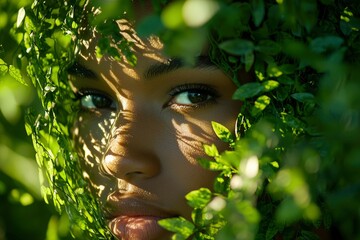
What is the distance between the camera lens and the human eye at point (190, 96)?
1.64 m

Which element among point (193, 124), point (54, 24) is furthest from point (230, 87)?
point (54, 24)

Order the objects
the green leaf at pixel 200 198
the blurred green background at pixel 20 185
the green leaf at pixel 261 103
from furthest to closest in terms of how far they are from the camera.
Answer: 1. the blurred green background at pixel 20 185
2. the green leaf at pixel 261 103
3. the green leaf at pixel 200 198

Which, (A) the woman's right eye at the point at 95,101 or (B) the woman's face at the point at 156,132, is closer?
(B) the woman's face at the point at 156,132

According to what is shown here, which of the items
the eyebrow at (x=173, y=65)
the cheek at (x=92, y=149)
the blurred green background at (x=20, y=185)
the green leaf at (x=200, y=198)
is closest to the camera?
the green leaf at (x=200, y=198)

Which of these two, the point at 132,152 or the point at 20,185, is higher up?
the point at 132,152

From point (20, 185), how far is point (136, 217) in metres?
0.72

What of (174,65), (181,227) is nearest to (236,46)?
(181,227)

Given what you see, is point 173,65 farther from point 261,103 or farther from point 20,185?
point 20,185

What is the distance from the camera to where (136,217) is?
1.65 meters

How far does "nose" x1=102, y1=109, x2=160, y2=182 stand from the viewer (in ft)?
5.21

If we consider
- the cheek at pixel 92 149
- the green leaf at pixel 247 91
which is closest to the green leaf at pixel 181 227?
the green leaf at pixel 247 91

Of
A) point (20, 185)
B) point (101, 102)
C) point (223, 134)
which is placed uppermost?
point (223, 134)

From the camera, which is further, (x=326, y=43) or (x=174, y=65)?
(x=174, y=65)

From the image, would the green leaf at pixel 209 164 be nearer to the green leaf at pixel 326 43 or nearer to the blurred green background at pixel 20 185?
the green leaf at pixel 326 43
